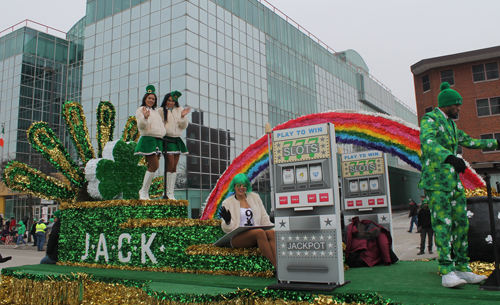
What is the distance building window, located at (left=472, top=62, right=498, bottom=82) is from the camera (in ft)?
82.1

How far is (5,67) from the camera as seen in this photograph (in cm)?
3556

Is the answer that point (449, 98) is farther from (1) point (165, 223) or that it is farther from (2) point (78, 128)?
(2) point (78, 128)

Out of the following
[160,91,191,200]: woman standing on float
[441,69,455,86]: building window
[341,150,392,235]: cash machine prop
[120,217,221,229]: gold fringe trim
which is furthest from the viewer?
[441,69,455,86]: building window

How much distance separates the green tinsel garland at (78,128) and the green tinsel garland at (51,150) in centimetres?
35

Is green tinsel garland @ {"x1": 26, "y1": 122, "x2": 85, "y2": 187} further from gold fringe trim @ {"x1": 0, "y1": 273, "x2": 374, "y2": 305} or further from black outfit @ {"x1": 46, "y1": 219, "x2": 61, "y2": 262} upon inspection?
gold fringe trim @ {"x1": 0, "y1": 273, "x2": 374, "y2": 305}

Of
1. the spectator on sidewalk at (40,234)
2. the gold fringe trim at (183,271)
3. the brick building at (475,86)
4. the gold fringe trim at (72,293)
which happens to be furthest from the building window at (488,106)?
the gold fringe trim at (72,293)

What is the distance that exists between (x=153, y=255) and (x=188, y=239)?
0.65 metres

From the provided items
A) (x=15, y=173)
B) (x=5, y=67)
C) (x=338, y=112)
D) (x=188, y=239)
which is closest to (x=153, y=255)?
(x=188, y=239)

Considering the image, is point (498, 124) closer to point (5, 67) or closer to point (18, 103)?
point (18, 103)

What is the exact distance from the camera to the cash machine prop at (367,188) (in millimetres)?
6895

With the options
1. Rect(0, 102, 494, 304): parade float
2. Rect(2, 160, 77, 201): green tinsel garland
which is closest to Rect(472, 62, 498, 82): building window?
Rect(0, 102, 494, 304): parade float

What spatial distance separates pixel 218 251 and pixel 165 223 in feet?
3.61

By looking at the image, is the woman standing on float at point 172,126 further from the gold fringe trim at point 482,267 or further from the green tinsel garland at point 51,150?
the gold fringe trim at point 482,267

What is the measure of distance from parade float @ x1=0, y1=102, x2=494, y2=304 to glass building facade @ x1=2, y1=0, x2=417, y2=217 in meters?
13.8
